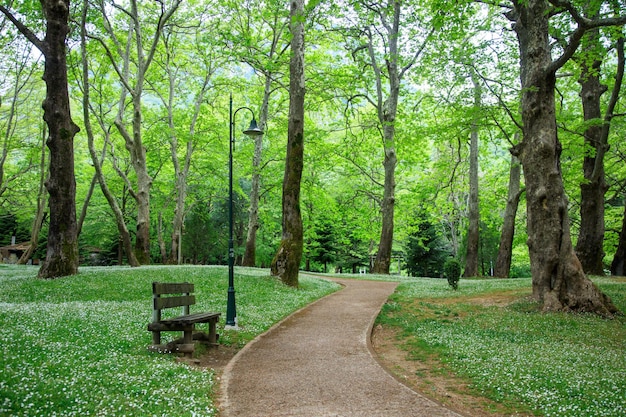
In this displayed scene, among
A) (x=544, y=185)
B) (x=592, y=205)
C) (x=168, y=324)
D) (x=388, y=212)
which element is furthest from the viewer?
(x=388, y=212)

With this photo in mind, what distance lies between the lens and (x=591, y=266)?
20.0 metres

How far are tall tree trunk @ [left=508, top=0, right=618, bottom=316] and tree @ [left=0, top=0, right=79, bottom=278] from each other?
598 inches

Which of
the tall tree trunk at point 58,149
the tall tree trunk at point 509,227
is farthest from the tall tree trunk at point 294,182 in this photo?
the tall tree trunk at point 509,227

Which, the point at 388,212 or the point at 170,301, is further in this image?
the point at 388,212

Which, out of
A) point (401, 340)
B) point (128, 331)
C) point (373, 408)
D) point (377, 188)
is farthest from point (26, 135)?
point (373, 408)

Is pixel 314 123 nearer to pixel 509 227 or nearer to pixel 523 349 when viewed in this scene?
pixel 509 227

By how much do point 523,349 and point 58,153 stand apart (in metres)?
15.6

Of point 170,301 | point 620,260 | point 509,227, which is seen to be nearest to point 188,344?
point 170,301

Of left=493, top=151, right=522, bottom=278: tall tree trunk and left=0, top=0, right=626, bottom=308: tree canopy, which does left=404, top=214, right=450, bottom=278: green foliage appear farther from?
left=493, top=151, right=522, bottom=278: tall tree trunk

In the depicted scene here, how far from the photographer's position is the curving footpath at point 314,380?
5301mm

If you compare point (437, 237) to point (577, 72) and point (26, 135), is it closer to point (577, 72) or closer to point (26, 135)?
point (577, 72)

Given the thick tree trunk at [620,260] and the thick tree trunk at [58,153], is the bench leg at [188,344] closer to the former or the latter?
the thick tree trunk at [58,153]

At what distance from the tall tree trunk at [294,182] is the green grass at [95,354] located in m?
3.70

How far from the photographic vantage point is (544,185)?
12.7 meters
